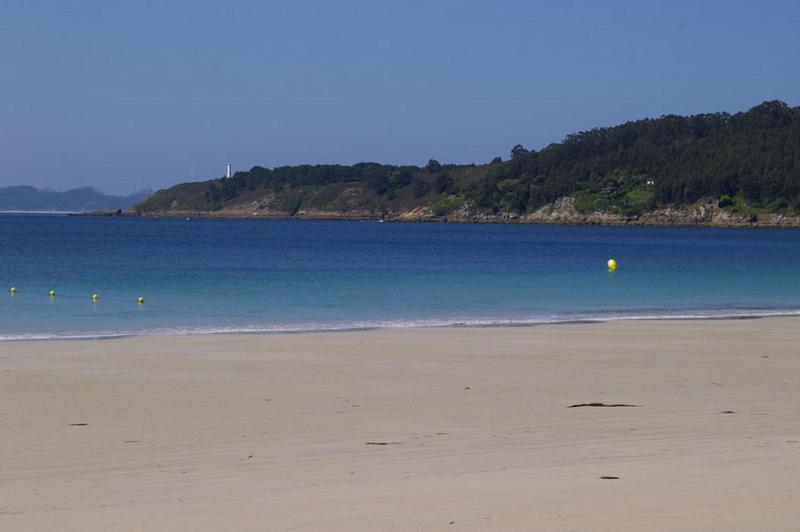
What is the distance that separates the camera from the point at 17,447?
9.40m

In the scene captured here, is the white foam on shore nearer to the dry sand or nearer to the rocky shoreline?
the dry sand

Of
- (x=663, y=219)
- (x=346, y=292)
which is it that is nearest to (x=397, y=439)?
(x=346, y=292)

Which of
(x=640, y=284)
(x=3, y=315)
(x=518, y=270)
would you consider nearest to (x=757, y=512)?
(x=3, y=315)

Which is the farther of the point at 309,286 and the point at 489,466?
the point at 309,286

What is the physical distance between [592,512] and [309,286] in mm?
29045

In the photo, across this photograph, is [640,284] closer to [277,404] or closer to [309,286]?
[309,286]

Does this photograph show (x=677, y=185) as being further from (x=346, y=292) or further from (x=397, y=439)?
(x=397, y=439)

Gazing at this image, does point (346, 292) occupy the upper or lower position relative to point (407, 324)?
lower

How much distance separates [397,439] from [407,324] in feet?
44.4

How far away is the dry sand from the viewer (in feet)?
23.3

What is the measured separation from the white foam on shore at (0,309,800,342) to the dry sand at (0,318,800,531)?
307 centimetres

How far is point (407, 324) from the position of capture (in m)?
23.3

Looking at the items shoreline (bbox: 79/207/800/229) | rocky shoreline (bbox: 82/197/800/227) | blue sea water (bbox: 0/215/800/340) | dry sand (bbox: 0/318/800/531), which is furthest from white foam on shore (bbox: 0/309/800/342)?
rocky shoreline (bbox: 82/197/800/227)

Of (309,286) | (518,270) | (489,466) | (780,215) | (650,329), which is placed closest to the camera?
(489,466)
